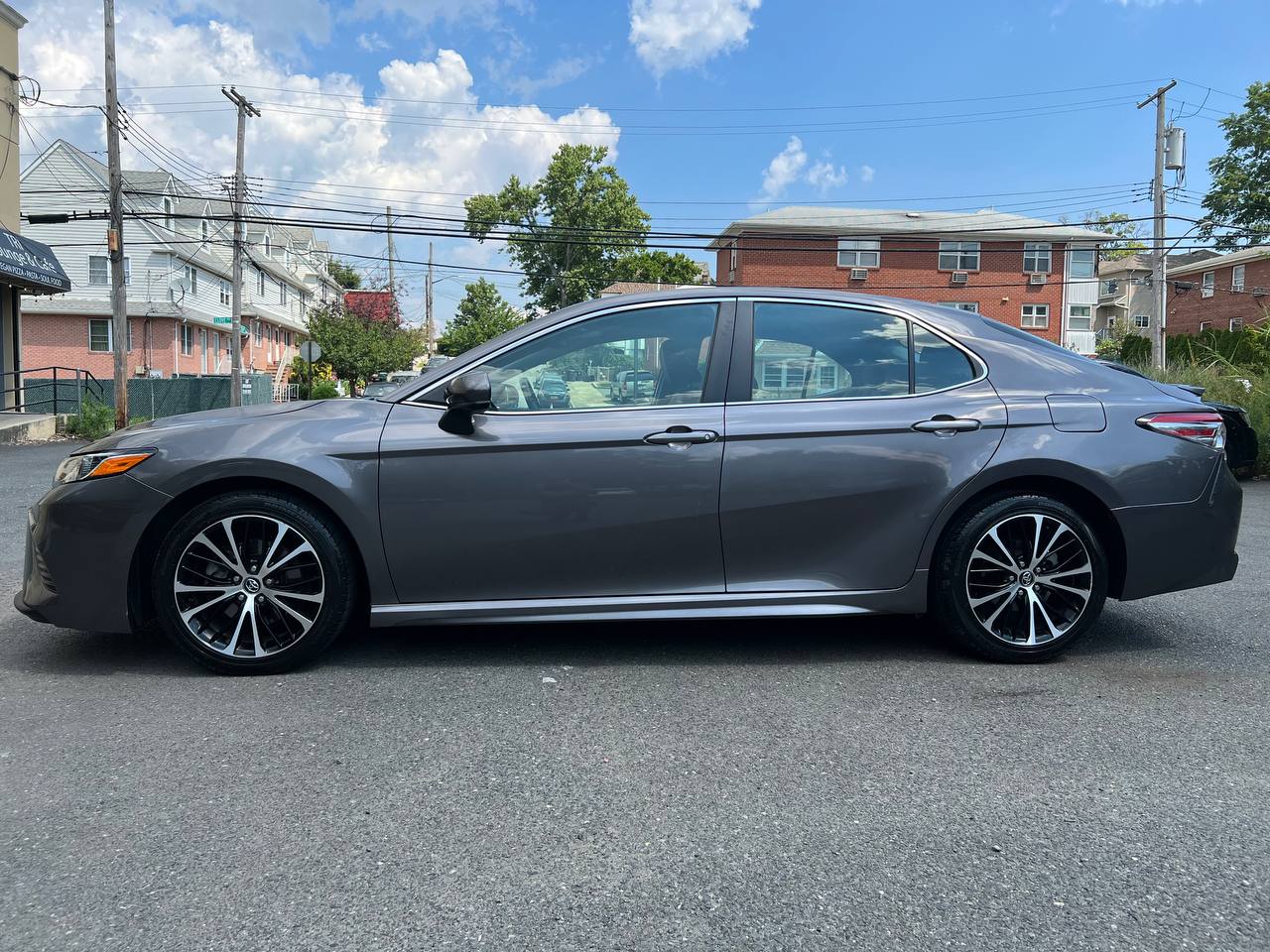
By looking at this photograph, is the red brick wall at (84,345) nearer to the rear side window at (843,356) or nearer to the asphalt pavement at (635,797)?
the asphalt pavement at (635,797)

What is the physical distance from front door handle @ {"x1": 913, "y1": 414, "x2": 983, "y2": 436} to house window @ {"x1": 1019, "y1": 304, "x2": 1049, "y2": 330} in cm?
4642

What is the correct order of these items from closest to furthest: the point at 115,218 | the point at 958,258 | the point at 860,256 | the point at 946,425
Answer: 1. the point at 946,425
2. the point at 115,218
3. the point at 958,258
4. the point at 860,256

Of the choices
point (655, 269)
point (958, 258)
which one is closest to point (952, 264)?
point (958, 258)

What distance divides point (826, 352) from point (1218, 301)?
176ft

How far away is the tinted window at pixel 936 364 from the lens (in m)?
4.37

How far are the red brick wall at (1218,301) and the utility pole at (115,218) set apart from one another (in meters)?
42.9

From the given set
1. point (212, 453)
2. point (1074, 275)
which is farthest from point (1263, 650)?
point (1074, 275)

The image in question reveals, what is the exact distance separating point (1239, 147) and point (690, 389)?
5426 cm

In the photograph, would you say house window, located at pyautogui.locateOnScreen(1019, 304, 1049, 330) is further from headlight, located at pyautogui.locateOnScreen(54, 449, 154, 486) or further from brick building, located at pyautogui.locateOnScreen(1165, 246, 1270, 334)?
headlight, located at pyautogui.locateOnScreen(54, 449, 154, 486)

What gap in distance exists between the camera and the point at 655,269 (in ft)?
233

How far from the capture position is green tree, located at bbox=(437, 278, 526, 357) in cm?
8419

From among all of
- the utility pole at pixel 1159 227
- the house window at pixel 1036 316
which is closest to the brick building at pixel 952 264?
the house window at pixel 1036 316

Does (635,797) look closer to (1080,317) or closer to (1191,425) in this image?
(1191,425)

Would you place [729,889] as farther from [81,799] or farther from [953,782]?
[81,799]
